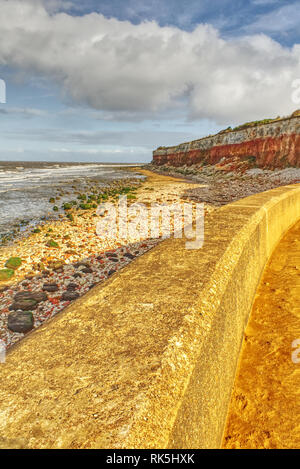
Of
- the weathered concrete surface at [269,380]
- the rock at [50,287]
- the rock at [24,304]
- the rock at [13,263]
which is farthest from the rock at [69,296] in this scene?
the weathered concrete surface at [269,380]

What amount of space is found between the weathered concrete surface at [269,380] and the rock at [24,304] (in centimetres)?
398

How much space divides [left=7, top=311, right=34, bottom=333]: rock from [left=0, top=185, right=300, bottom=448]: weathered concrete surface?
277cm

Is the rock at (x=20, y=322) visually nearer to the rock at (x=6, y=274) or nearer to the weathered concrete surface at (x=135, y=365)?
the rock at (x=6, y=274)

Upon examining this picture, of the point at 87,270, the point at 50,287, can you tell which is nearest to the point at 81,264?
the point at 87,270

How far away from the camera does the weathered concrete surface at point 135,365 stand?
1.21 metres

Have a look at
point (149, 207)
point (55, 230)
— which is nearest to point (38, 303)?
point (55, 230)

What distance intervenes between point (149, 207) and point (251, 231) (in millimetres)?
10814

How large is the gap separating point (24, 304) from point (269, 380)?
4450 mm

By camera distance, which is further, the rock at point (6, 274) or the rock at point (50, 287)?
the rock at point (6, 274)

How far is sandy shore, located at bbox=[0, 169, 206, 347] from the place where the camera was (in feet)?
16.9

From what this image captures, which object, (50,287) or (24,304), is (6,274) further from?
(24,304)

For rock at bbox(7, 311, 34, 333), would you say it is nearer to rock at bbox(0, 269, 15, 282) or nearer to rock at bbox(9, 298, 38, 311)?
rock at bbox(9, 298, 38, 311)
